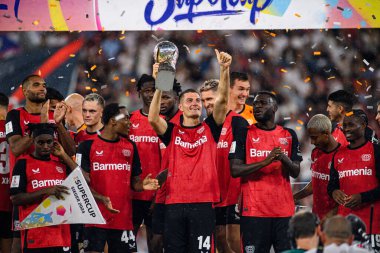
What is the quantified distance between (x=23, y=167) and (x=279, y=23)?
4.04m

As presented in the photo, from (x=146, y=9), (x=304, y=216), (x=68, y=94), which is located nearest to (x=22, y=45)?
(x=68, y=94)

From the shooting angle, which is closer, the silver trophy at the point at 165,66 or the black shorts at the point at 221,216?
the silver trophy at the point at 165,66

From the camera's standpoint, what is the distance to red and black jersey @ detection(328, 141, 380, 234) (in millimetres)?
8281

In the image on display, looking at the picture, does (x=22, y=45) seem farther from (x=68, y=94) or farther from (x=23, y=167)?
(x=23, y=167)

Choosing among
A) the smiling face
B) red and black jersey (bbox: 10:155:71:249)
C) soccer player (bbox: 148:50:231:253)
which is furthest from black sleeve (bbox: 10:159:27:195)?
the smiling face

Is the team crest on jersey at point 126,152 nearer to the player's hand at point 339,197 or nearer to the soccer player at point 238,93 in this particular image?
the soccer player at point 238,93

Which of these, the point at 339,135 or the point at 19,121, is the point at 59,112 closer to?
the point at 19,121

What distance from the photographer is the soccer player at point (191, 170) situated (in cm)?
805

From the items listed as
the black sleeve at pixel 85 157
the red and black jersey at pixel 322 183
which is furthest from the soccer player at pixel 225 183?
the black sleeve at pixel 85 157

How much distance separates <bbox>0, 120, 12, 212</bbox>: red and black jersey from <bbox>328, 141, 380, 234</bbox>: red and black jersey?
3060mm

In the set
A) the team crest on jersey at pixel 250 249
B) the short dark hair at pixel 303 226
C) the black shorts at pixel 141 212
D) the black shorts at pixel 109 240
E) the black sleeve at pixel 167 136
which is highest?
the black sleeve at pixel 167 136

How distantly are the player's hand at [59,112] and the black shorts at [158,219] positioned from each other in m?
1.17

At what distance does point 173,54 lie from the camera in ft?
27.2

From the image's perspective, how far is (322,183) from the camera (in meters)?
8.89
